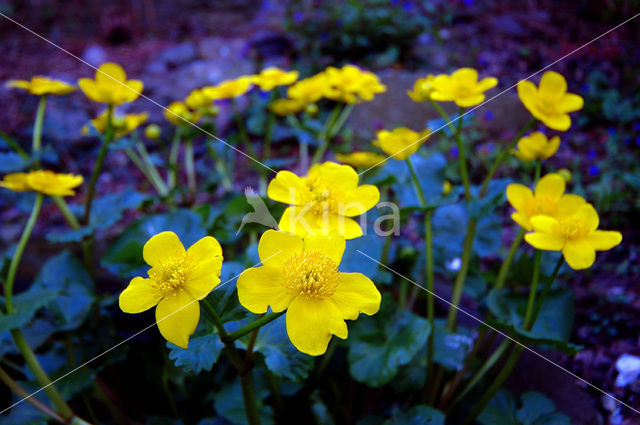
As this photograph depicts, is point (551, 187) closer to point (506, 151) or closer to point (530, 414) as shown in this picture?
point (506, 151)

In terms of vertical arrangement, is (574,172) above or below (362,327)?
above

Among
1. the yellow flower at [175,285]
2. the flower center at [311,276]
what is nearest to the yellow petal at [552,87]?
the flower center at [311,276]

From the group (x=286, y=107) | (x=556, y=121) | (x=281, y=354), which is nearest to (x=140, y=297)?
(x=281, y=354)

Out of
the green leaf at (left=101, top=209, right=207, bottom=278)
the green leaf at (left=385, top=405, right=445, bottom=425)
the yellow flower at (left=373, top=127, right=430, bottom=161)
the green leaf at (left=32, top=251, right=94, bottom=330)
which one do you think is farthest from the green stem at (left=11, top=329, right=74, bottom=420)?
the yellow flower at (left=373, top=127, right=430, bottom=161)

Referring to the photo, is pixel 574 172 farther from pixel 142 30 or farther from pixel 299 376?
pixel 142 30

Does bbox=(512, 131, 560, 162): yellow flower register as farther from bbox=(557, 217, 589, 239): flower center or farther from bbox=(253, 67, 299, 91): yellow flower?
bbox=(253, 67, 299, 91): yellow flower

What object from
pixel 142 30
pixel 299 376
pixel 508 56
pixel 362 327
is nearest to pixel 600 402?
pixel 362 327
